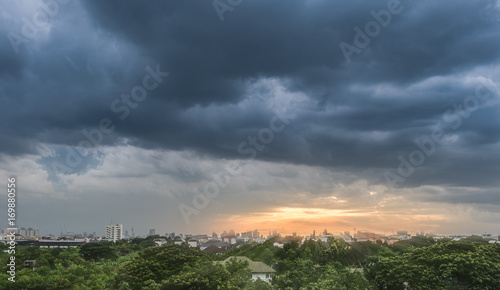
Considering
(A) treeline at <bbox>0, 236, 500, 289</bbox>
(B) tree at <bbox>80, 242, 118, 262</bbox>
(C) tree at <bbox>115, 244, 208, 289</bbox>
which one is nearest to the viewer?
(A) treeline at <bbox>0, 236, 500, 289</bbox>

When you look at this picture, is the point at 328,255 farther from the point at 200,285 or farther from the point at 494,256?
the point at 200,285

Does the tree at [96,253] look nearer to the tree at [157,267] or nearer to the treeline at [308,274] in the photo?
the treeline at [308,274]

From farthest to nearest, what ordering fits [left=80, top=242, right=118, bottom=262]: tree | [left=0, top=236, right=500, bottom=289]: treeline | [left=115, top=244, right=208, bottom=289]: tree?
[left=80, top=242, right=118, bottom=262]: tree < [left=115, top=244, right=208, bottom=289]: tree < [left=0, top=236, right=500, bottom=289]: treeline

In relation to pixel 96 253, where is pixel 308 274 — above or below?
above

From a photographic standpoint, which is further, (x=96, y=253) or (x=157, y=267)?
(x=96, y=253)

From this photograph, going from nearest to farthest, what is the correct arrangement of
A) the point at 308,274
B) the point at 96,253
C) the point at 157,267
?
the point at 308,274
the point at 157,267
the point at 96,253

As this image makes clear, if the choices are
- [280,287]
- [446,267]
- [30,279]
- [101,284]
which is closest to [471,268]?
[446,267]

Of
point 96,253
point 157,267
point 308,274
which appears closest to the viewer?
point 308,274

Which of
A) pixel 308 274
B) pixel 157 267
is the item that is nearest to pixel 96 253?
pixel 157 267

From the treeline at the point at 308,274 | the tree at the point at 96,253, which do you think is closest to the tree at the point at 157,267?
the treeline at the point at 308,274

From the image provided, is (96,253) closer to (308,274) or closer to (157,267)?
(157,267)

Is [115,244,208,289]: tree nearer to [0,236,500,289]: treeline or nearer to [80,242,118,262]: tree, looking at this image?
[0,236,500,289]: treeline

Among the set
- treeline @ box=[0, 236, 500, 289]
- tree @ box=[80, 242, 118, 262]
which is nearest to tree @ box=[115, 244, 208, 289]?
treeline @ box=[0, 236, 500, 289]
